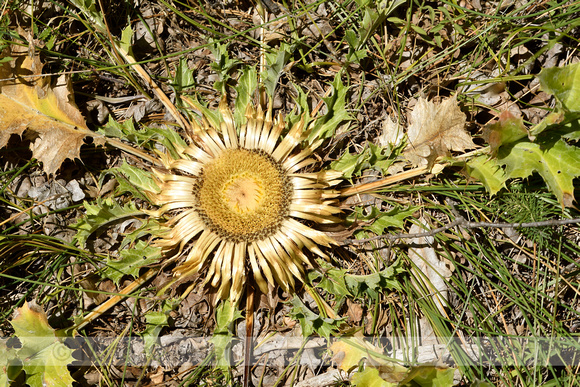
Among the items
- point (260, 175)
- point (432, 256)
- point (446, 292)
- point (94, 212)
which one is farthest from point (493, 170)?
point (94, 212)

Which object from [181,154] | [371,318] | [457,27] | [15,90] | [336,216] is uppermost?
[457,27]

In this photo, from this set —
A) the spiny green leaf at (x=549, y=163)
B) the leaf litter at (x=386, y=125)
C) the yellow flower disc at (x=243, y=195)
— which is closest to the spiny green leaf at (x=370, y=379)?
the leaf litter at (x=386, y=125)

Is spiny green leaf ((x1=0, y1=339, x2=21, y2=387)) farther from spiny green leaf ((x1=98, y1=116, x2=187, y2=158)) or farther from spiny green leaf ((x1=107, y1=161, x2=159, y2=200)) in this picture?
spiny green leaf ((x1=98, y1=116, x2=187, y2=158))

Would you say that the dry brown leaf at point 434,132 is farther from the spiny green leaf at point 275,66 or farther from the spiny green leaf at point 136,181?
the spiny green leaf at point 136,181

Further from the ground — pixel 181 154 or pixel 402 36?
pixel 402 36

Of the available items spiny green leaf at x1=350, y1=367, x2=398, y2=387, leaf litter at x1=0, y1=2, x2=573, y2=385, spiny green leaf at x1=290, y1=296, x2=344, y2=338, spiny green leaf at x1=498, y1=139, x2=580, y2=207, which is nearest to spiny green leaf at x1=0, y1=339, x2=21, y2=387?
leaf litter at x1=0, y1=2, x2=573, y2=385

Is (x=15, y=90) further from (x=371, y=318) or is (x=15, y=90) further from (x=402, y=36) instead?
(x=371, y=318)
